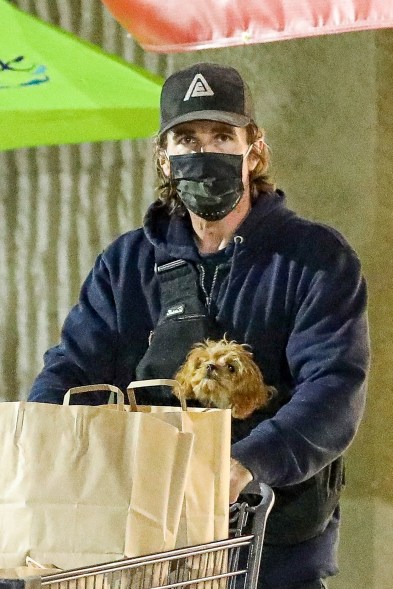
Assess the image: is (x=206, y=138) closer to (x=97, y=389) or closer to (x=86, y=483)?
(x=97, y=389)

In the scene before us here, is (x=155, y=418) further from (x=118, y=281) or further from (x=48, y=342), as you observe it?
(x=48, y=342)

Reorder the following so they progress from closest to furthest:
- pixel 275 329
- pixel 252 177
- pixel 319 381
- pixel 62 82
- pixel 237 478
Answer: pixel 237 478, pixel 319 381, pixel 275 329, pixel 252 177, pixel 62 82

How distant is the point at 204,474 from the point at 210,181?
2.55 feet

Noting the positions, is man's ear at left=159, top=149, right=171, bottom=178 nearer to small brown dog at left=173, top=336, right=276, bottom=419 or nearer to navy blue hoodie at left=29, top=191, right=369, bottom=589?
navy blue hoodie at left=29, top=191, right=369, bottom=589

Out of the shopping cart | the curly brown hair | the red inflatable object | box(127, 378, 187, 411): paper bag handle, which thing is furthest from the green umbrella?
the shopping cart

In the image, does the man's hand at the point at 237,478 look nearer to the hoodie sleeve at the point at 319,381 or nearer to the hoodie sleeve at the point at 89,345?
the hoodie sleeve at the point at 319,381

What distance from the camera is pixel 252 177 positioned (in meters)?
2.39

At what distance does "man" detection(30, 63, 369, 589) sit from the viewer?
212 cm

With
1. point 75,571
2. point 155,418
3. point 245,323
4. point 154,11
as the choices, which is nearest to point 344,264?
point 245,323

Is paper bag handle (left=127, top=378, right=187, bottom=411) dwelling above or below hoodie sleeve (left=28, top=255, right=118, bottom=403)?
above

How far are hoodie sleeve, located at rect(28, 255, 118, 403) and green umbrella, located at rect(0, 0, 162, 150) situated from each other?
2.56 feet

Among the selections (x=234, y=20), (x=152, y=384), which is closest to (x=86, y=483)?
(x=152, y=384)

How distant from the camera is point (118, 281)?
2428mm

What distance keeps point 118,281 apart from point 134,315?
0.33 ft
